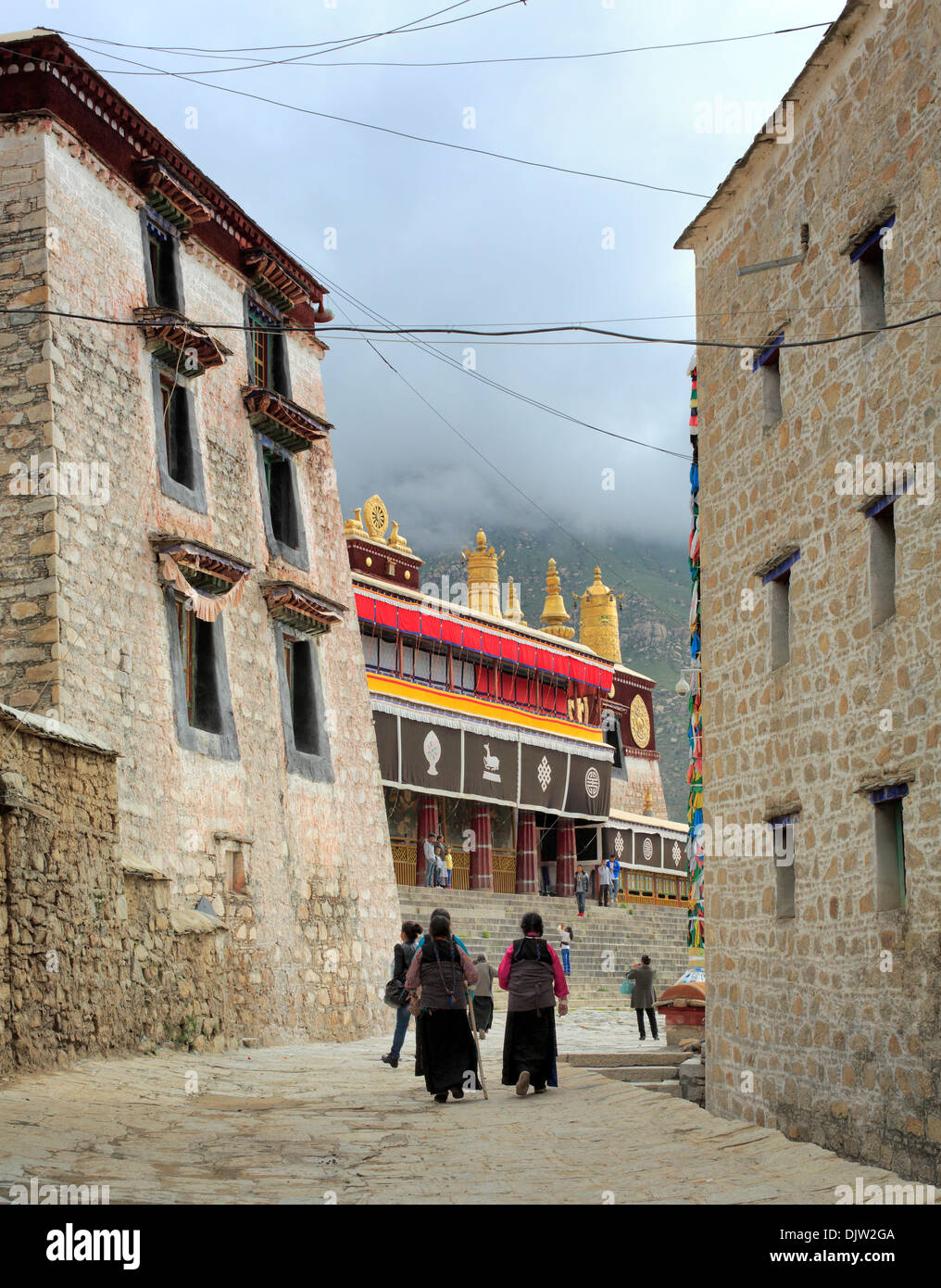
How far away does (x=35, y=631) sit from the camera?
14336mm

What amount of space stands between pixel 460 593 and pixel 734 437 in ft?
111

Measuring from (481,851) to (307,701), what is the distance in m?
13.7

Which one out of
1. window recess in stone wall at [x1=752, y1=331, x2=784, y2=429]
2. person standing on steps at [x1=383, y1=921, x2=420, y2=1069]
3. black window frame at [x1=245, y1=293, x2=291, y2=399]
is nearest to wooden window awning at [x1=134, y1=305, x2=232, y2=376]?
black window frame at [x1=245, y1=293, x2=291, y2=399]

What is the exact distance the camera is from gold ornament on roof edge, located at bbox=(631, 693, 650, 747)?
165 ft

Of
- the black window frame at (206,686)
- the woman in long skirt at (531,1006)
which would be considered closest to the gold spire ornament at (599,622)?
the black window frame at (206,686)

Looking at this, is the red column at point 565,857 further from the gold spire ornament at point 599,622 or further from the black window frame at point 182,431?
the black window frame at point 182,431

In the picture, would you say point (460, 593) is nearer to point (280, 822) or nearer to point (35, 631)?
point (280, 822)

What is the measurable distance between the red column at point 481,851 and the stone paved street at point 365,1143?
69.0 ft

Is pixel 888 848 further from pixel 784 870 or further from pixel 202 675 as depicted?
pixel 202 675

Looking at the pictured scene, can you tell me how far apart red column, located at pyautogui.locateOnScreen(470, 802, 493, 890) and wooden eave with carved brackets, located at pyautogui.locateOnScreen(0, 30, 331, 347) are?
53.0 feet

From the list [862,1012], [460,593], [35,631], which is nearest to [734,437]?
[862,1012]

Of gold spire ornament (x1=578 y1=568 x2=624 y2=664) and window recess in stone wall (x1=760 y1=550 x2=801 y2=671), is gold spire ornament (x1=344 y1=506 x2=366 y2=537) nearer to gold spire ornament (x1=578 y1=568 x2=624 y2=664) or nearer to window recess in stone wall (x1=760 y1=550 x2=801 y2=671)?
gold spire ornament (x1=578 y1=568 x2=624 y2=664)

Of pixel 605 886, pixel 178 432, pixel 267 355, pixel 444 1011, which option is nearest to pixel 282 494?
pixel 267 355

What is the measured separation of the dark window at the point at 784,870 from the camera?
38.7ft
